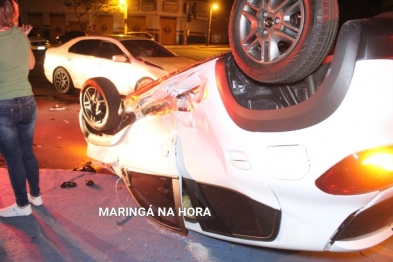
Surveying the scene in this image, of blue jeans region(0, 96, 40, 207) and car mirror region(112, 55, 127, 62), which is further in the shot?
car mirror region(112, 55, 127, 62)

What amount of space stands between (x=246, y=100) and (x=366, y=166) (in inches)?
36.4

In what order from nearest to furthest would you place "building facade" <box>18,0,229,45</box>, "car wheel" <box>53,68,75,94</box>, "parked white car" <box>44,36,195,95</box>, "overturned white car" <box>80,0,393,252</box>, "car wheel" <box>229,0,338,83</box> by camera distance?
"overturned white car" <box>80,0,393,252</box>
"car wheel" <box>229,0,338,83</box>
"parked white car" <box>44,36,195,95</box>
"car wheel" <box>53,68,75,94</box>
"building facade" <box>18,0,229,45</box>

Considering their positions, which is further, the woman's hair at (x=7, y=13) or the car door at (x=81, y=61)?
the car door at (x=81, y=61)

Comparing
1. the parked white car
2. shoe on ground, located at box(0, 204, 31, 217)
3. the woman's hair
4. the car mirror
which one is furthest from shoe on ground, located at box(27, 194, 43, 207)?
the car mirror

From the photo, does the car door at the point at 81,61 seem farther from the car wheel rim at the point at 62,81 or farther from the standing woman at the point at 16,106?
the standing woman at the point at 16,106

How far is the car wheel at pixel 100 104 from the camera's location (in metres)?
3.43

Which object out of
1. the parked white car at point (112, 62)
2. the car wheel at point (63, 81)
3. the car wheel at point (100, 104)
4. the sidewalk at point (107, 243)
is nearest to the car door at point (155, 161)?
the sidewalk at point (107, 243)

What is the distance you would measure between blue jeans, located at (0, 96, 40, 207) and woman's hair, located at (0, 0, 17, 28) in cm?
55

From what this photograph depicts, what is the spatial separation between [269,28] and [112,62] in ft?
20.5

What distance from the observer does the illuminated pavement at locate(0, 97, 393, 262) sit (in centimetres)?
261

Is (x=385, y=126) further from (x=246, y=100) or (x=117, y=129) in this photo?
(x=117, y=129)

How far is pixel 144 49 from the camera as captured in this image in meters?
8.29

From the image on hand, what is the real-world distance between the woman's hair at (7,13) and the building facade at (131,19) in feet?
108

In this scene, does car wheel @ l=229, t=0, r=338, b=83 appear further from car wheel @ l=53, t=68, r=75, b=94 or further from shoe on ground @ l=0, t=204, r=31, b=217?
car wheel @ l=53, t=68, r=75, b=94
